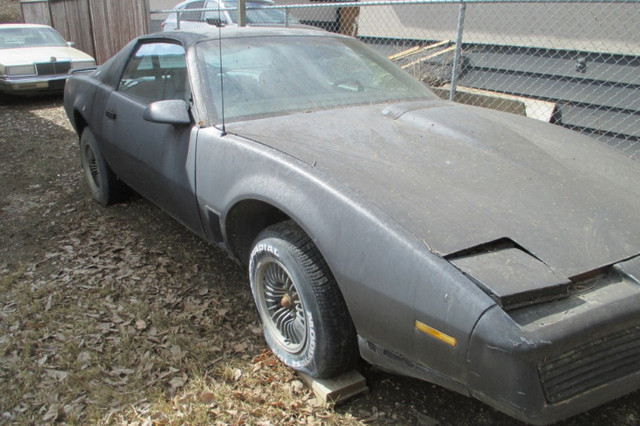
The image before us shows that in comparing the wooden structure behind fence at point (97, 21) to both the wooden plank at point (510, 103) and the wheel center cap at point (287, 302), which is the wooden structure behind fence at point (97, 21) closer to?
the wooden plank at point (510, 103)

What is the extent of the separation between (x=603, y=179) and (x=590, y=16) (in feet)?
14.3

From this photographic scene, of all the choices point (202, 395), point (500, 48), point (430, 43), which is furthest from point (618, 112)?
point (202, 395)

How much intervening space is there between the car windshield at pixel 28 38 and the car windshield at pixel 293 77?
8.69 meters

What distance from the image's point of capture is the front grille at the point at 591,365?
1.59 metres

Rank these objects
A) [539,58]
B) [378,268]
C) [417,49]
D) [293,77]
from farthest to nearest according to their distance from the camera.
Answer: [417,49] → [539,58] → [293,77] → [378,268]

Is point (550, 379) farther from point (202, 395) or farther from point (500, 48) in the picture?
point (500, 48)

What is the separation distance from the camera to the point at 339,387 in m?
2.30

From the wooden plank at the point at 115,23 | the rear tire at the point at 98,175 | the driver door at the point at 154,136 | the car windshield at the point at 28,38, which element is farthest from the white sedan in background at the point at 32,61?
the driver door at the point at 154,136

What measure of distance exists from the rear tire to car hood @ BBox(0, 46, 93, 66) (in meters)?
5.83

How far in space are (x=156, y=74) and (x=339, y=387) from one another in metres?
2.53

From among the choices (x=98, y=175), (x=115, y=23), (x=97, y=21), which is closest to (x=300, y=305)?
(x=98, y=175)

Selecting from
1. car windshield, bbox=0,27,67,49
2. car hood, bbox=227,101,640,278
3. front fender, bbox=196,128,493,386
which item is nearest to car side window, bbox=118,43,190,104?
car hood, bbox=227,101,640,278

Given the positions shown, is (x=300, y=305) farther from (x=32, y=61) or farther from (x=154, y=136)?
(x=32, y=61)

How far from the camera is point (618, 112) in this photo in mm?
5840
